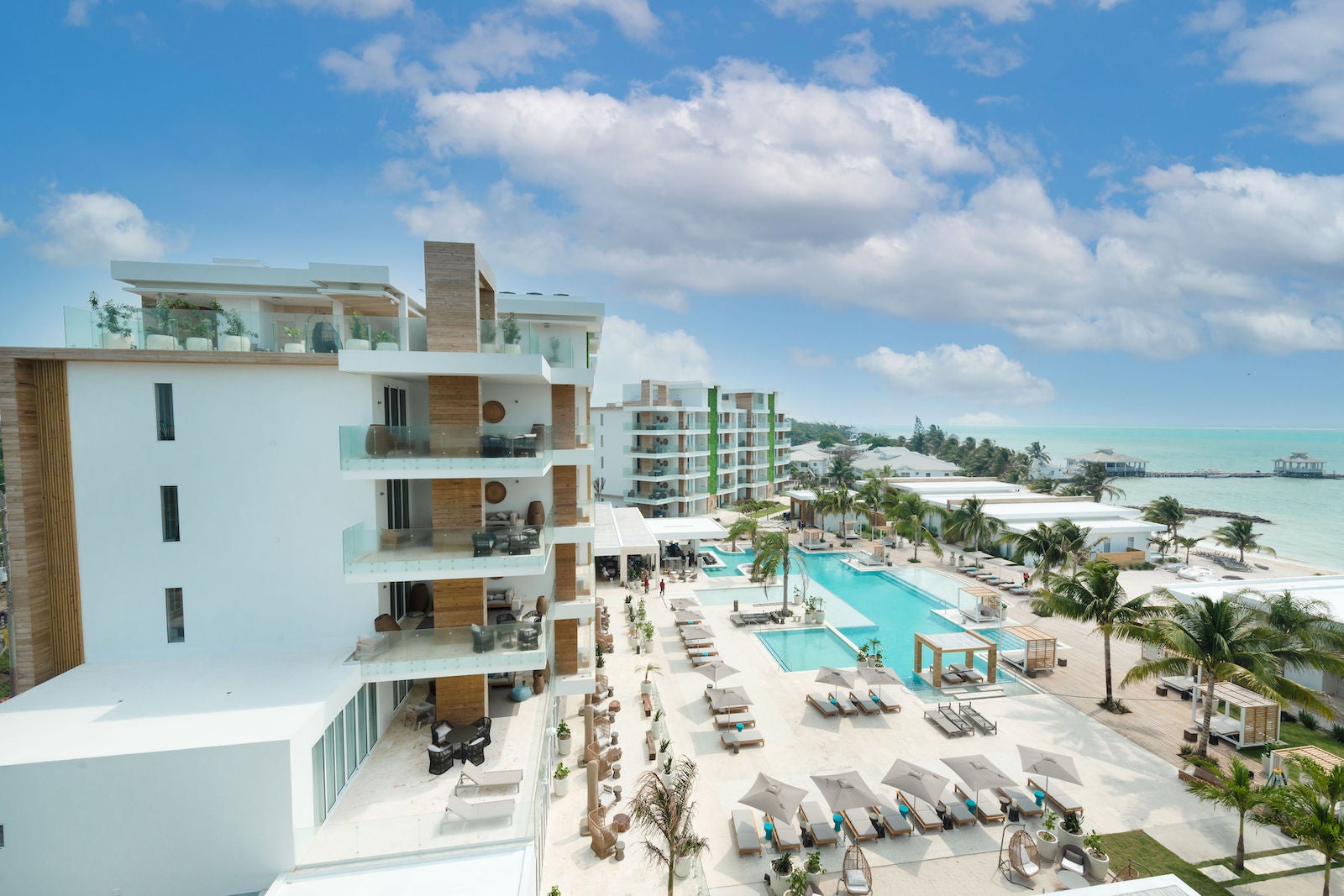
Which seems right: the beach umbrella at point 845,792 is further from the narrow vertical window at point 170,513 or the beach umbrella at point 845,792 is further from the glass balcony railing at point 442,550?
the narrow vertical window at point 170,513

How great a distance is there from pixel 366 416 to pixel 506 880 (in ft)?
36.7

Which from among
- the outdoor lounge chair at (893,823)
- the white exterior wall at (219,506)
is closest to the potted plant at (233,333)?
the white exterior wall at (219,506)

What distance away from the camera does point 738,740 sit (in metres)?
18.2

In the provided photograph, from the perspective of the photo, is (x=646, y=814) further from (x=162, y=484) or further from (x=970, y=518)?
(x=970, y=518)

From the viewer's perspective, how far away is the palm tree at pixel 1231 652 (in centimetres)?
1614

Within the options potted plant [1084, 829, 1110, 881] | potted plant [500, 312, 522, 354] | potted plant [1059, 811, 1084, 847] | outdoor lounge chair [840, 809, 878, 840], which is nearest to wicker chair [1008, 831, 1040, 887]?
potted plant [1059, 811, 1084, 847]

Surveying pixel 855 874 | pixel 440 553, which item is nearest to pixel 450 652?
pixel 440 553

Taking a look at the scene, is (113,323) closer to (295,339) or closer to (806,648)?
(295,339)

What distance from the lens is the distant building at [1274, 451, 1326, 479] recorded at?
146875 millimetres

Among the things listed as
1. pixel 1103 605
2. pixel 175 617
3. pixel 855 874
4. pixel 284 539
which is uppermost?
pixel 284 539

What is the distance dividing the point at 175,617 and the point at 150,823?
19.2 ft

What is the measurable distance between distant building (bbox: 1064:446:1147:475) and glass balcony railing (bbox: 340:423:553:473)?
285 feet

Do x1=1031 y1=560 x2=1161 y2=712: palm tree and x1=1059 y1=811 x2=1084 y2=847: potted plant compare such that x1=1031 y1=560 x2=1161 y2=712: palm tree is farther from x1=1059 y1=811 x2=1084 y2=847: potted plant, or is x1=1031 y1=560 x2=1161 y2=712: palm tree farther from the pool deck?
x1=1059 y1=811 x2=1084 y2=847: potted plant

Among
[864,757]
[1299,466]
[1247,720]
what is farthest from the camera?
[1299,466]
